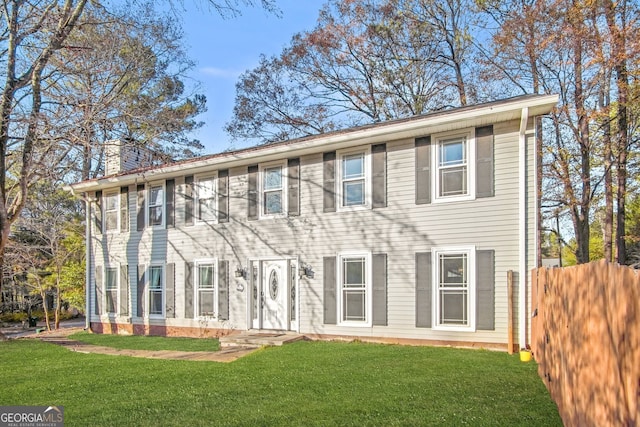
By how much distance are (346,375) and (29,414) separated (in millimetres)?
3825

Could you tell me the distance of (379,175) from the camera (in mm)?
10281

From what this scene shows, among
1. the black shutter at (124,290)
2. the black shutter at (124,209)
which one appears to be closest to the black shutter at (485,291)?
the black shutter at (124,290)

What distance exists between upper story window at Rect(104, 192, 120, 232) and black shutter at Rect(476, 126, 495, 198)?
34.1ft

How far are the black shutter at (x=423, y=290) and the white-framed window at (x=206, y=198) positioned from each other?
18.1 ft

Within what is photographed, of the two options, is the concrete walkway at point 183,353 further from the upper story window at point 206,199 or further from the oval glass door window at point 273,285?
the upper story window at point 206,199

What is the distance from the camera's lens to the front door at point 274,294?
1137cm

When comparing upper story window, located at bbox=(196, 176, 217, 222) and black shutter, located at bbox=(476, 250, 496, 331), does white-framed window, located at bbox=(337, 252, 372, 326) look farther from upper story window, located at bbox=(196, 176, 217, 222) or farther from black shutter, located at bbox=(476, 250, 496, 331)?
upper story window, located at bbox=(196, 176, 217, 222)

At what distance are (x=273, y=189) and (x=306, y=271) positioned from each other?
2.11 m

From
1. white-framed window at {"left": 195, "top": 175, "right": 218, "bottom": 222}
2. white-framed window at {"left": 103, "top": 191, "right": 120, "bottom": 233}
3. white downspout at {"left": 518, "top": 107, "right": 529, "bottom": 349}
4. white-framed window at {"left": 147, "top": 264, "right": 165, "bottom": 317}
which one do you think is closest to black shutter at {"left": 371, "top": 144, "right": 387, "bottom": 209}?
white downspout at {"left": 518, "top": 107, "right": 529, "bottom": 349}

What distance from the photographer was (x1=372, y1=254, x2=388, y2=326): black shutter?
9945mm

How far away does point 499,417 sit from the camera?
4.83 metres

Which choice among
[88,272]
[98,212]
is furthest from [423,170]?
[88,272]

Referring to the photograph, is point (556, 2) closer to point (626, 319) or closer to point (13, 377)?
point (626, 319)

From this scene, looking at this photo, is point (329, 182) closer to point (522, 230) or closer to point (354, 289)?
point (354, 289)
